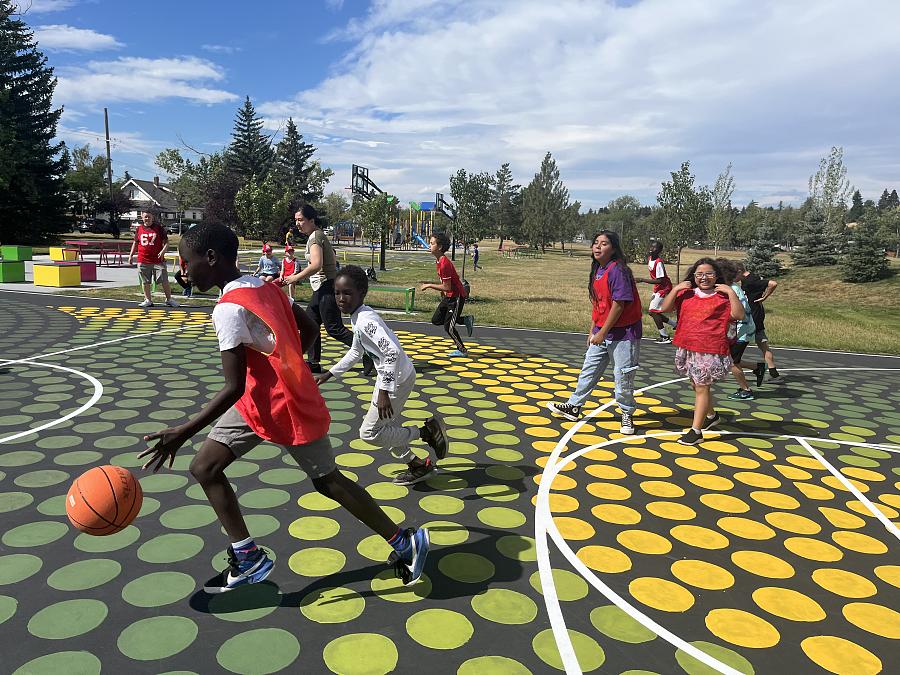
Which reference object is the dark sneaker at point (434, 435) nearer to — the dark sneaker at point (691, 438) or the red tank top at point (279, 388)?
the red tank top at point (279, 388)

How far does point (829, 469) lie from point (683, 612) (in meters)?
3.24

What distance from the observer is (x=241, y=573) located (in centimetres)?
294

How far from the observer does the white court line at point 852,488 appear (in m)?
4.14

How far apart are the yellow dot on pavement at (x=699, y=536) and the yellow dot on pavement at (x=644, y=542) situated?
14 cm

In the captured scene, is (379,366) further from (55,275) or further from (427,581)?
(55,275)

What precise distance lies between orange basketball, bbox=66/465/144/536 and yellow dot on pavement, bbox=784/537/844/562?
410cm

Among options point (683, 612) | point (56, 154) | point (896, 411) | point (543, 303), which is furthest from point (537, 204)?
point (683, 612)

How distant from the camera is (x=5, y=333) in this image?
9625 millimetres

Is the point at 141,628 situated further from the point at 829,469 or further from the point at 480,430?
the point at 829,469

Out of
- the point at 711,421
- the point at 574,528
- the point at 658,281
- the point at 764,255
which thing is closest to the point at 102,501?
the point at 574,528

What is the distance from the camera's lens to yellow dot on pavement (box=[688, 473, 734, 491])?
4707 millimetres

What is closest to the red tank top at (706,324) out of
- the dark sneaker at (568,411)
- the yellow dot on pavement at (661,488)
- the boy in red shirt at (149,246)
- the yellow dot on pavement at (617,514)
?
the dark sneaker at (568,411)

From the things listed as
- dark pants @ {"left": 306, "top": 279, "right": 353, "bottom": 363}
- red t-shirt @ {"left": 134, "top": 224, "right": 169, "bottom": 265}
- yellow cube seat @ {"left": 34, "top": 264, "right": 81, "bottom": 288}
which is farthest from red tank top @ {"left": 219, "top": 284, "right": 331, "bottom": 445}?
yellow cube seat @ {"left": 34, "top": 264, "right": 81, "bottom": 288}

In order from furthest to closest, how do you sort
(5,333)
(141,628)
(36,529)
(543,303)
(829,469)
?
(543,303) → (5,333) → (829,469) → (36,529) → (141,628)
